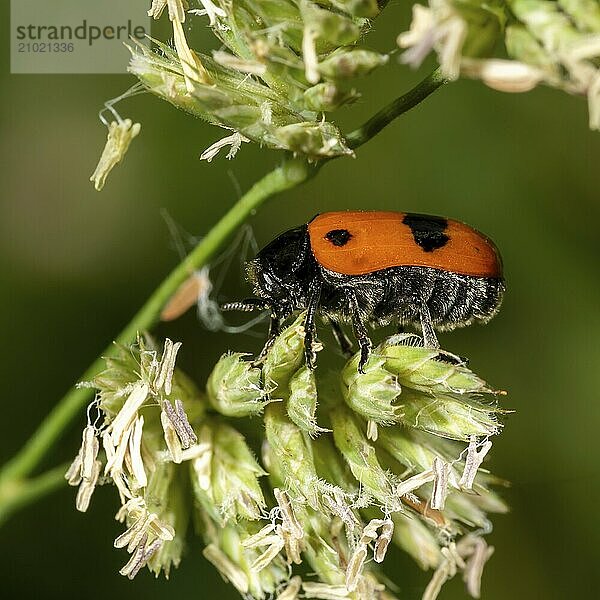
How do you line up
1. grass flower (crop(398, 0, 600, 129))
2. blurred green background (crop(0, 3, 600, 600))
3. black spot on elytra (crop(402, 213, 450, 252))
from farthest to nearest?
1. blurred green background (crop(0, 3, 600, 600))
2. black spot on elytra (crop(402, 213, 450, 252))
3. grass flower (crop(398, 0, 600, 129))

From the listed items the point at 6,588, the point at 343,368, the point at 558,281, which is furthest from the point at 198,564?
the point at 558,281

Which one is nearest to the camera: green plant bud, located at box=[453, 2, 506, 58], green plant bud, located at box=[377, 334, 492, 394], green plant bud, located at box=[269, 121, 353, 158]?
green plant bud, located at box=[453, 2, 506, 58]

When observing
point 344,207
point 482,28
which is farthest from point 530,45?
point 344,207

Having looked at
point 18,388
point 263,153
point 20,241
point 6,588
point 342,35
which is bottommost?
point 6,588

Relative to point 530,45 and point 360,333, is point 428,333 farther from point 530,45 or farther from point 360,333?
point 530,45

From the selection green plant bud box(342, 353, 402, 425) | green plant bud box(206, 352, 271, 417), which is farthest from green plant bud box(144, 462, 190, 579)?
green plant bud box(342, 353, 402, 425)

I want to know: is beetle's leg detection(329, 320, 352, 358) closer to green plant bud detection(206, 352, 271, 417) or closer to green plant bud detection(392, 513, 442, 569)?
green plant bud detection(206, 352, 271, 417)

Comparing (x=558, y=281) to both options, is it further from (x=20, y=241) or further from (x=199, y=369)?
(x=20, y=241)
